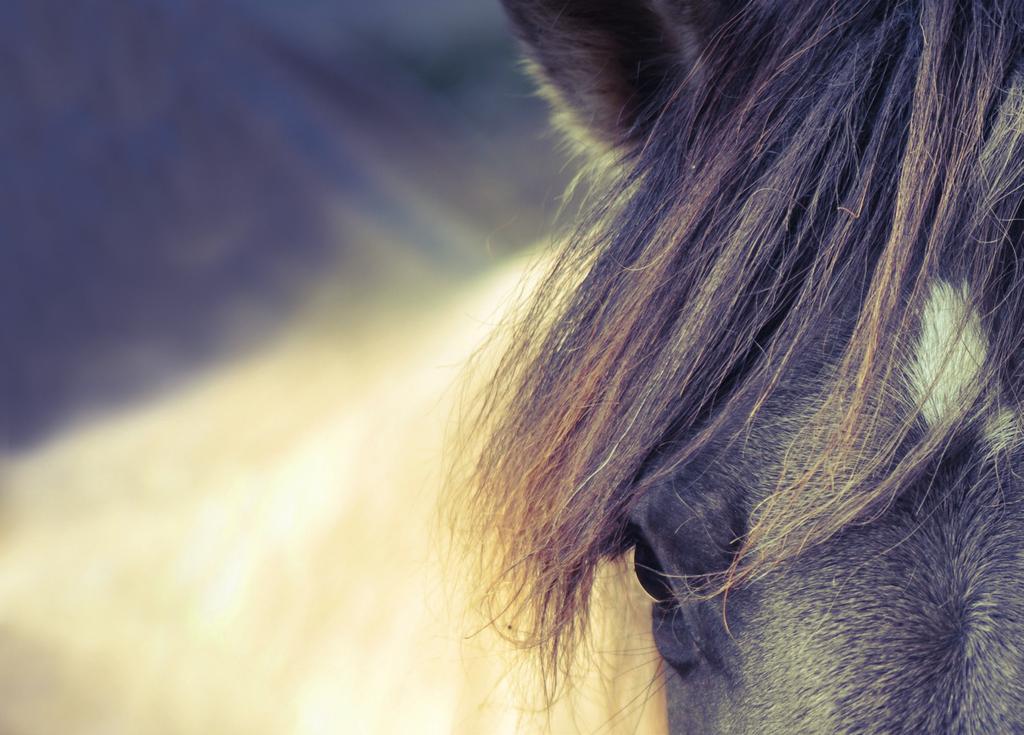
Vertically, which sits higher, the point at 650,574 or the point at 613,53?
the point at 613,53

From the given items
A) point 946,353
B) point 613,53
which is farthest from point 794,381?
point 613,53

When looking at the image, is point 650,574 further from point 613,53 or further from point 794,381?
point 613,53

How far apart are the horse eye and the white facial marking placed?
0.20 metres

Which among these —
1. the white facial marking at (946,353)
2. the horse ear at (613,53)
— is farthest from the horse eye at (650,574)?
the horse ear at (613,53)

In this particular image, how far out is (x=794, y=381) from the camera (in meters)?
0.60

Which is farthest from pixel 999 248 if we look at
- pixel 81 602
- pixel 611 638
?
pixel 81 602

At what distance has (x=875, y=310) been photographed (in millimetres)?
555

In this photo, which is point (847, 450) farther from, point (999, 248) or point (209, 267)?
point (209, 267)

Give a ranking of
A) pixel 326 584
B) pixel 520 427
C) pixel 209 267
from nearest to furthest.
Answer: pixel 520 427
pixel 326 584
pixel 209 267

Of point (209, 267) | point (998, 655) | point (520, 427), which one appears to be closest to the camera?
point (998, 655)

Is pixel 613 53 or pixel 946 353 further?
pixel 613 53

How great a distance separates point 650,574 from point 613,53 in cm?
39

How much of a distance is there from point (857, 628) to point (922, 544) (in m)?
0.06

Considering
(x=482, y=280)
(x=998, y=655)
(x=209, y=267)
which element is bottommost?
(x=998, y=655)
